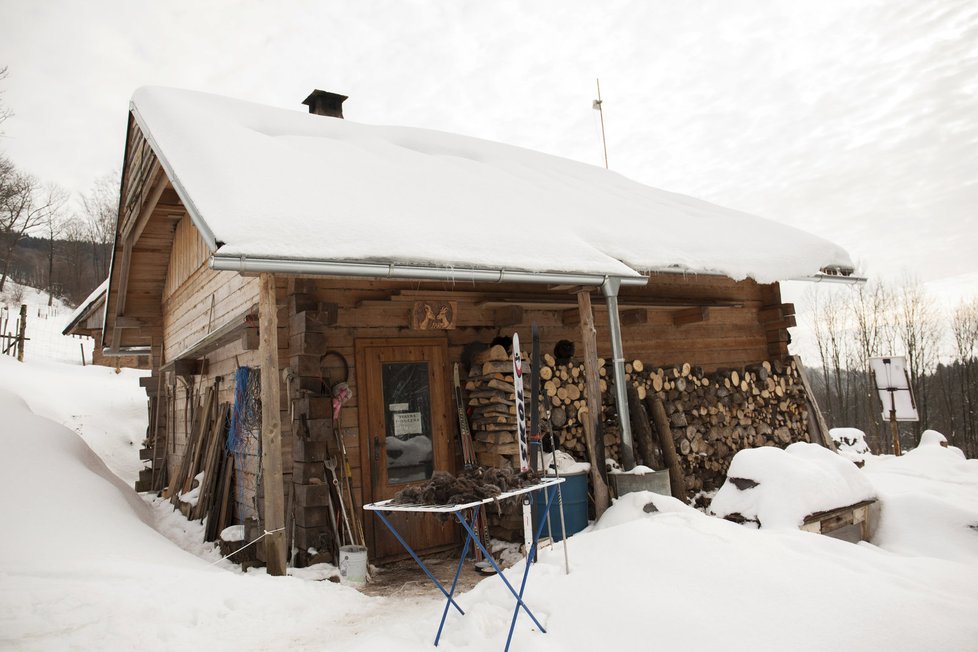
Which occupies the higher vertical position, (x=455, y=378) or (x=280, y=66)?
(x=280, y=66)

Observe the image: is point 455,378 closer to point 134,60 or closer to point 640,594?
point 640,594

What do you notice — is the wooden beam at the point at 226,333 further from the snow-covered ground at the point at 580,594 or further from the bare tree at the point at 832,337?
the bare tree at the point at 832,337

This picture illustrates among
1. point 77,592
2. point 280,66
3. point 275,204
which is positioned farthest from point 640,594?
point 280,66

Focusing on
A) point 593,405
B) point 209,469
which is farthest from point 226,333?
point 593,405

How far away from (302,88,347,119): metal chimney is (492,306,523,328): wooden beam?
17.5 ft

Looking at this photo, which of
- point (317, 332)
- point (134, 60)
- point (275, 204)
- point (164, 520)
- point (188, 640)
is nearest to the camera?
point (188, 640)

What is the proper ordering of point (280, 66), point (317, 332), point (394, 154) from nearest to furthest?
point (317, 332) → point (394, 154) → point (280, 66)

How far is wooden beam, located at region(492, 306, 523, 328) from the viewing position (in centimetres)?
708

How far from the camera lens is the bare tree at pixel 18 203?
90.8 feet

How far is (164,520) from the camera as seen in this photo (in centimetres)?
899

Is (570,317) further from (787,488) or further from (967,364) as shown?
(967,364)

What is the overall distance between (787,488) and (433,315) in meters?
3.82

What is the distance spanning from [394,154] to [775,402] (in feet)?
22.4

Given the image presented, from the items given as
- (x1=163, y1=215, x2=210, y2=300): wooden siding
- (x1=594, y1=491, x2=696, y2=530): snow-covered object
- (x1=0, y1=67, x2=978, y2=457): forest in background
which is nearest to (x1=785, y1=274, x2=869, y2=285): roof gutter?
(x1=594, y1=491, x2=696, y2=530): snow-covered object
